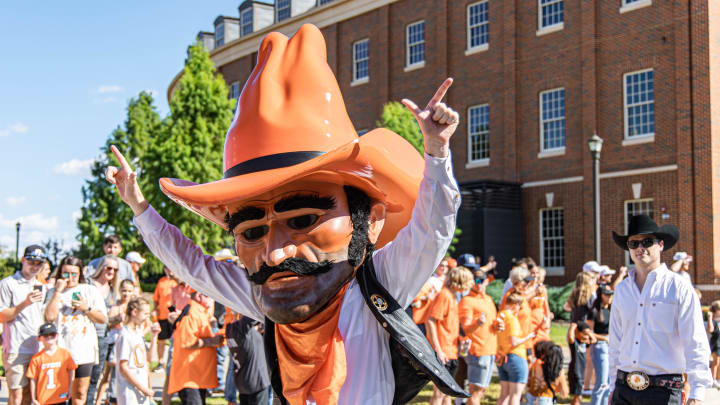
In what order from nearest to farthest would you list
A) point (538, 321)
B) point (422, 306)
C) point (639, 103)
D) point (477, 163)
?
point (538, 321) → point (422, 306) → point (639, 103) → point (477, 163)

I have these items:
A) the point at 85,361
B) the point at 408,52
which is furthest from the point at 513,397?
the point at 408,52

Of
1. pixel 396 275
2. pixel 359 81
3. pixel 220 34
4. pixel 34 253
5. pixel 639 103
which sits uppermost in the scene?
pixel 220 34

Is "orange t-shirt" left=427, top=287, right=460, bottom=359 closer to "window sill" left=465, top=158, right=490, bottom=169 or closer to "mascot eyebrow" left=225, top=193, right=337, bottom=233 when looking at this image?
"mascot eyebrow" left=225, top=193, right=337, bottom=233

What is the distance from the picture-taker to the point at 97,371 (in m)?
8.00

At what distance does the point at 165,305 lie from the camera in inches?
403

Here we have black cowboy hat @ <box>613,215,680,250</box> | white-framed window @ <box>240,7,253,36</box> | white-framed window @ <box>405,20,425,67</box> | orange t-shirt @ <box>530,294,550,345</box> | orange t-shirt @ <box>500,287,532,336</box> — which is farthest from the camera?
white-framed window @ <box>240,7,253,36</box>

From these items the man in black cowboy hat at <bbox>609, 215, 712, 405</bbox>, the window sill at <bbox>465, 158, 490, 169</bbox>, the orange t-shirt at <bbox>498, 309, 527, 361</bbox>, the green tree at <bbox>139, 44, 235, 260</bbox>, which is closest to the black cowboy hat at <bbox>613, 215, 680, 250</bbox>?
the man in black cowboy hat at <bbox>609, 215, 712, 405</bbox>

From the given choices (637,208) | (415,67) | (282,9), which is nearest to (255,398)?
(637,208)

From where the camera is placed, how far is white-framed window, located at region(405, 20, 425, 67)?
1066 inches

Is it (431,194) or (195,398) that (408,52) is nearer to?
(195,398)

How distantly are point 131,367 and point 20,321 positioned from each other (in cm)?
141

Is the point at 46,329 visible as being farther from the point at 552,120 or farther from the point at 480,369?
the point at 552,120

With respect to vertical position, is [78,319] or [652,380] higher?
[78,319]

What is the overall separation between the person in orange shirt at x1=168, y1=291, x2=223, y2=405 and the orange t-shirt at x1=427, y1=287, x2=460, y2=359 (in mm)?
2446
